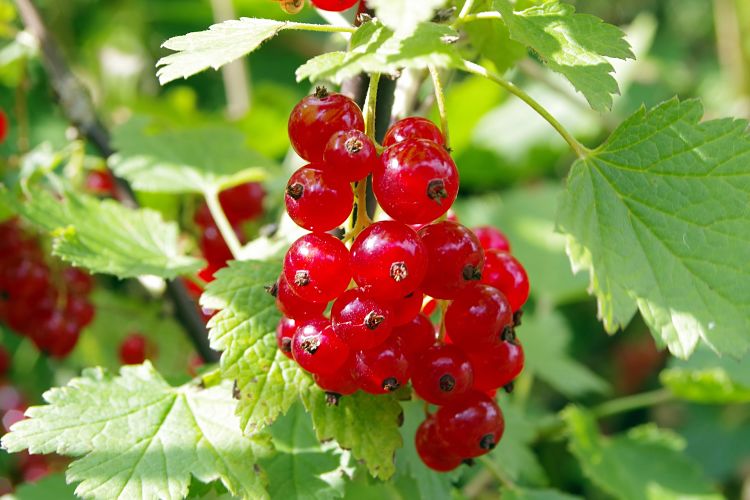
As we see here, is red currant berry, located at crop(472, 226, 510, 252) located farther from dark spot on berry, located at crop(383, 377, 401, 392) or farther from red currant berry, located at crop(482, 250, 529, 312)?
dark spot on berry, located at crop(383, 377, 401, 392)

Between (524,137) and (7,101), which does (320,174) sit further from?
(7,101)

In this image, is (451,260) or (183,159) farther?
(183,159)

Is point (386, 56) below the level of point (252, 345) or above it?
above

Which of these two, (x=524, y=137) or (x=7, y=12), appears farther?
(x=524, y=137)

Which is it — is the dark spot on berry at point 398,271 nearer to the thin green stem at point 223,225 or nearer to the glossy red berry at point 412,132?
the glossy red berry at point 412,132

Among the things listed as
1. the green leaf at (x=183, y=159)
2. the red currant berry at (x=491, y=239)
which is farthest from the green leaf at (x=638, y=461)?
the green leaf at (x=183, y=159)

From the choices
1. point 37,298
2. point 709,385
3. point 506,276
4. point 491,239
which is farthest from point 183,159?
point 709,385

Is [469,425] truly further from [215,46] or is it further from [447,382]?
[215,46]

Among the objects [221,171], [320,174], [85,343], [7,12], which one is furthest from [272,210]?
[320,174]
